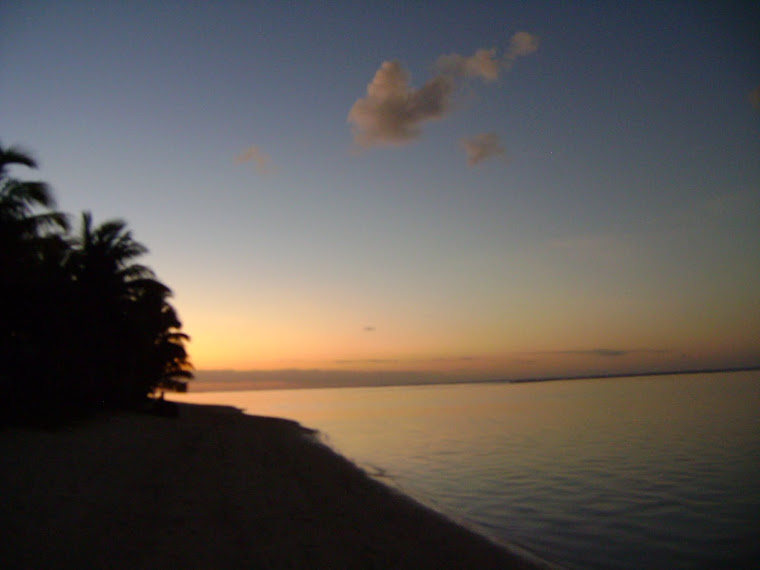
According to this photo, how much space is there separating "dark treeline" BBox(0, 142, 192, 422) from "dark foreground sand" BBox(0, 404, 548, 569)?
17.5 feet

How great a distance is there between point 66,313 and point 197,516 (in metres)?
17.4

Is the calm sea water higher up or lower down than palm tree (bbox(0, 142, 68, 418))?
lower down

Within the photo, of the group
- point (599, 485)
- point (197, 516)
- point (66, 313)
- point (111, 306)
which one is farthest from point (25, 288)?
point (599, 485)

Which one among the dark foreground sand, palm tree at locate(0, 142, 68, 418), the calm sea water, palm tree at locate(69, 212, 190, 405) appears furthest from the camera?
palm tree at locate(69, 212, 190, 405)

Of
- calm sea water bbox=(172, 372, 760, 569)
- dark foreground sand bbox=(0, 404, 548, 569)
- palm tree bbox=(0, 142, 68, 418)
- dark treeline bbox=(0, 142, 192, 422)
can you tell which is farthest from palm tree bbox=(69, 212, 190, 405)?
calm sea water bbox=(172, 372, 760, 569)

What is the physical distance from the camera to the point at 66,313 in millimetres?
22453

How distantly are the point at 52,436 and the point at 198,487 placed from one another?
6774mm

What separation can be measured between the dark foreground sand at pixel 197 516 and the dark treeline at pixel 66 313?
17.5ft

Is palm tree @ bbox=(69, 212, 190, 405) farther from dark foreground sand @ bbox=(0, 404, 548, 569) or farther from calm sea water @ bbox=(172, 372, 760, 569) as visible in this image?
calm sea water @ bbox=(172, 372, 760, 569)

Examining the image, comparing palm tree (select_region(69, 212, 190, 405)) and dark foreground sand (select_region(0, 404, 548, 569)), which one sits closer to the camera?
dark foreground sand (select_region(0, 404, 548, 569))

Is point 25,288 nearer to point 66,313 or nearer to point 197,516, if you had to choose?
point 66,313

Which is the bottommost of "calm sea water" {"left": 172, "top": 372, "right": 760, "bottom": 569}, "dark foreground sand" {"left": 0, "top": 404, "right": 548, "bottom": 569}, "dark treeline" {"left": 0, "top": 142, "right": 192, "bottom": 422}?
"calm sea water" {"left": 172, "top": 372, "right": 760, "bottom": 569}

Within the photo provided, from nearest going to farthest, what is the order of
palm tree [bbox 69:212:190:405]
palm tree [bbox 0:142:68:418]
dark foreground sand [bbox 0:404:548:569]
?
1. dark foreground sand [bbox 0:404:548:569]
2. palm tree [bbox 0:142:68:418]
3. palm tree [bbox 69:212:190:405]

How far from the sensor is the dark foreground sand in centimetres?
726
